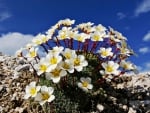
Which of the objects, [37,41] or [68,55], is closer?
[68,55]

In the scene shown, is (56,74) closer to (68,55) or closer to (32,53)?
(68,55)

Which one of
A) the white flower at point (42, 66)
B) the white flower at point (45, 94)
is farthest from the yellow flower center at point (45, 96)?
the white flower at point (42, 66)

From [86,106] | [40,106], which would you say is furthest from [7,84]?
[86,106]

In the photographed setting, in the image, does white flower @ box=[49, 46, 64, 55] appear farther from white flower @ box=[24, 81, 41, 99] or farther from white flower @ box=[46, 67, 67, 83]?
white flower @ box=[24, 81, 41, 99]

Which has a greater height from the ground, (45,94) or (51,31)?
(51,31)

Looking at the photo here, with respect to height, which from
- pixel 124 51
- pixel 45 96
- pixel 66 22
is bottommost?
pixel 45 96

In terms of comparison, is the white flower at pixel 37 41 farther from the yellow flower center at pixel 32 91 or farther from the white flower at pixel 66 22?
the yellow flower center at pixel 32 91

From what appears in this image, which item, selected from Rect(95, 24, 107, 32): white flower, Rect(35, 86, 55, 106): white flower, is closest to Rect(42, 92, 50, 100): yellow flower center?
Rect(35, 86, 55, 106): white flower

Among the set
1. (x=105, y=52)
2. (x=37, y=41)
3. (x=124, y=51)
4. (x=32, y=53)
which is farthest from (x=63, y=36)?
(x=124, y=51)
